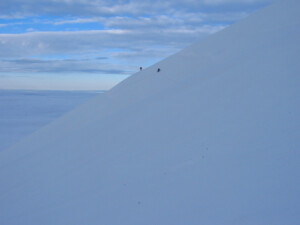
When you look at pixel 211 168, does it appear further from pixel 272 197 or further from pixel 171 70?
pixel 171 70

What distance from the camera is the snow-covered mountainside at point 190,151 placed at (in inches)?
90.7

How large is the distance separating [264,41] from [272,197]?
2.92m

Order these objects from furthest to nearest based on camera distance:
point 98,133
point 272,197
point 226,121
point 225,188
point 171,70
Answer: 1. point 171,70
2. point 98,133
3. point 226,121
4. point 225,188
5. point 272,197

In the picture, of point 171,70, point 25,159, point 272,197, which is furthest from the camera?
point 171,70

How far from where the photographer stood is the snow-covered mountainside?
230 centimetres

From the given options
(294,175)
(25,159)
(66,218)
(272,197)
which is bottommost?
(66,218)

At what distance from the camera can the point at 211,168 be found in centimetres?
258

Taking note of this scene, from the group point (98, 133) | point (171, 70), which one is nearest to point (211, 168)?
point (98, 133)

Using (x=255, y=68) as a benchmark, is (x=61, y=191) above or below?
below

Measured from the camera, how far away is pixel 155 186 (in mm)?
2686

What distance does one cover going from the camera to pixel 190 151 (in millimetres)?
2912

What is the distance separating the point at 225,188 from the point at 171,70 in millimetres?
3303

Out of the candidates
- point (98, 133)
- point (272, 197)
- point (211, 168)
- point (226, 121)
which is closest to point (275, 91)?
point (226, 121)

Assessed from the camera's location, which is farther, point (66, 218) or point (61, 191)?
point (61, 191)
